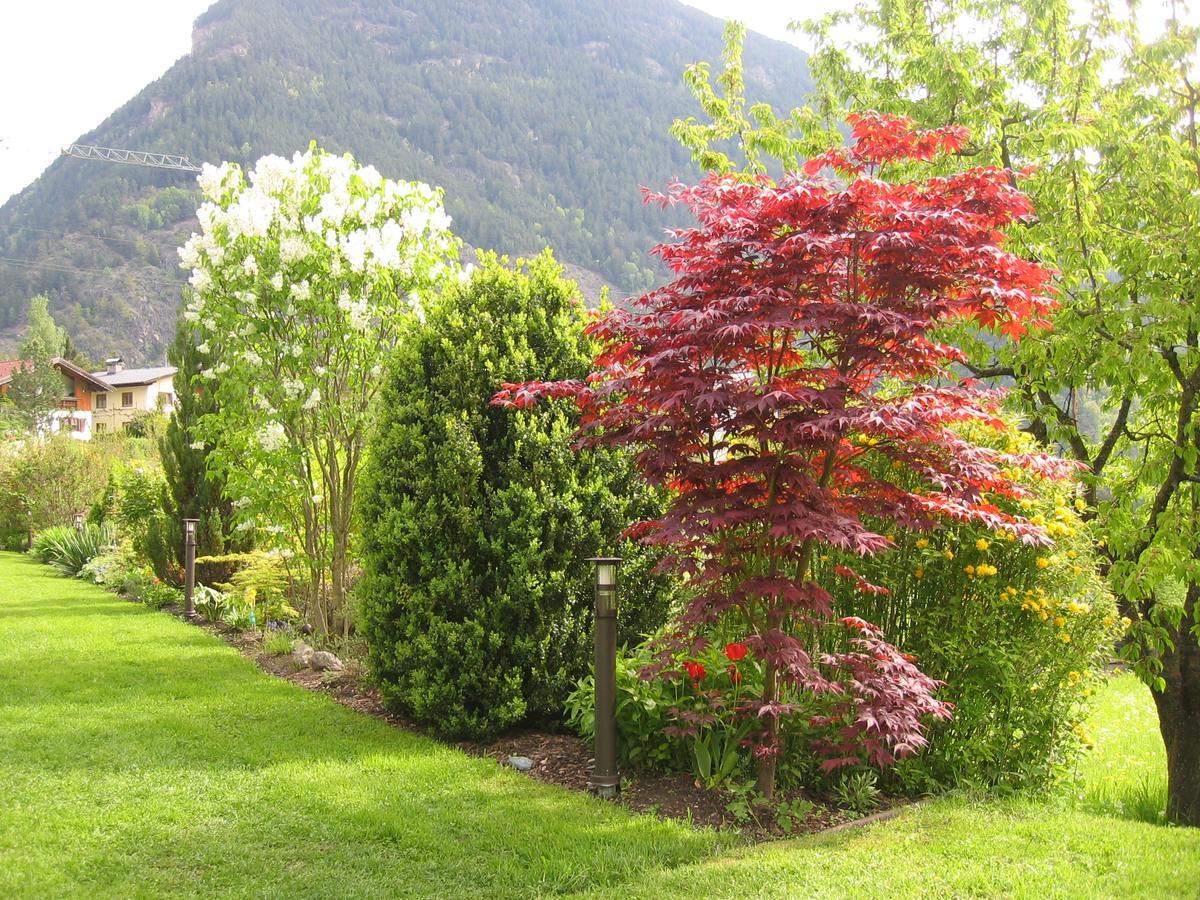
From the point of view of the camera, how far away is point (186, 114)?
90000mm

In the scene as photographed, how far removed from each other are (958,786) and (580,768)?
1.95 meters

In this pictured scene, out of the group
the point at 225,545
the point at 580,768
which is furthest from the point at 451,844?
the point at 225,545

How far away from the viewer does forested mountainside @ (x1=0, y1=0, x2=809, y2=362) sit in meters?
71.6

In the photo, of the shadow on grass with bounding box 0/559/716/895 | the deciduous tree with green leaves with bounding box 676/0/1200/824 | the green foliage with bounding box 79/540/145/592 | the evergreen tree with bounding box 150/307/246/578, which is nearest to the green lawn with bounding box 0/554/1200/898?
the shadow on grass with bounding box 0/559/716/895

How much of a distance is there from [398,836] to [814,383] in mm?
2658

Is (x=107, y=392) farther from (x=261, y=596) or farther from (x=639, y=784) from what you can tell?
(x=639, y=784)

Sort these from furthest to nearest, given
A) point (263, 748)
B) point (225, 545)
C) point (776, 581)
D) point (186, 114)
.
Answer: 1. point (186, 114)
2. point (225, 545)
3. point (263, 748)
4. point (776, 581)

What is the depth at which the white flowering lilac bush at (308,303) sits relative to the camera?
7633 mm

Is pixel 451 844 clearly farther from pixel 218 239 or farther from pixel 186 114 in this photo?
pixel 186 114

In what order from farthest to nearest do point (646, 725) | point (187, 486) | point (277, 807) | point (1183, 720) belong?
point (187, 486)
point (1183, 720)
point (646, 725)
point (277, 807)

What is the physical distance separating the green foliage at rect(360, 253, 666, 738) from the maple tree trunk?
54.1 inches

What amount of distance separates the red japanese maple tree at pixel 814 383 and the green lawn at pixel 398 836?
0.67 metres

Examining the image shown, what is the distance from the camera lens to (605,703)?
4.52m

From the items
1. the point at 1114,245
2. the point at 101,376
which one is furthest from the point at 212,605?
the point at 101,376
